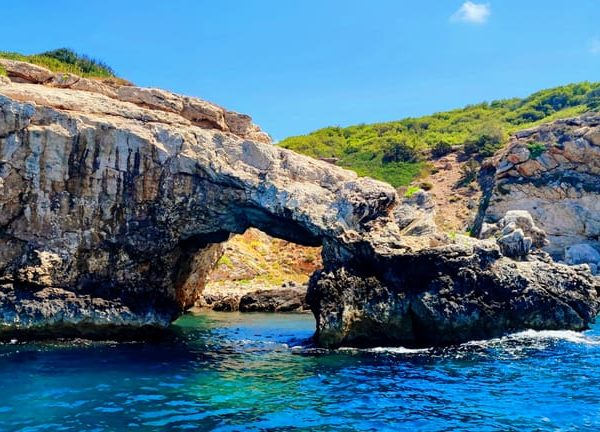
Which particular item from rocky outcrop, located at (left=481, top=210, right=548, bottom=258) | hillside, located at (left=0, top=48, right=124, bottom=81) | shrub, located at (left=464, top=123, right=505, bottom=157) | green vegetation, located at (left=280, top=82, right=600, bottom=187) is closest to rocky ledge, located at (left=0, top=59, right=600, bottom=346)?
rocky outcrop, located at (left=481, top=210, right=548, bottom=258)

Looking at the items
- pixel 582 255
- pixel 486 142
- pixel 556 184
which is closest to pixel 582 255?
pixel 582 255

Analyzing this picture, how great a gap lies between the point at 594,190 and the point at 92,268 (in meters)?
44.8

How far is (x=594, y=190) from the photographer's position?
168 feet

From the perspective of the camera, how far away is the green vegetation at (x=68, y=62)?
32375 mm

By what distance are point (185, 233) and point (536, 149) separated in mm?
40972

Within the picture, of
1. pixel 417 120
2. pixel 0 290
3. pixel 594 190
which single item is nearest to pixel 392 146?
pixel 417 120

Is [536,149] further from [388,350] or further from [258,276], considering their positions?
[388,350]

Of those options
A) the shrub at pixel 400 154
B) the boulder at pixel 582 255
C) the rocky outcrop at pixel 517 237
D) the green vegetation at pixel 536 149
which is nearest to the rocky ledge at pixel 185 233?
the rocky outcrop at pixel 517 237

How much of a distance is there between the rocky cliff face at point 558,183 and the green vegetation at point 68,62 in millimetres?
35937

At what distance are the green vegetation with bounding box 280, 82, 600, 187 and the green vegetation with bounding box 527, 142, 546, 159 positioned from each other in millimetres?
20829

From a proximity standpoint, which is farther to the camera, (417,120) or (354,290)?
(417,120)

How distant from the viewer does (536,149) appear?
178 feet

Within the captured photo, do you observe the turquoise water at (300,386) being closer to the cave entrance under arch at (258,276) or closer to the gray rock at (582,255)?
the cave entrance under arch at (258,276)

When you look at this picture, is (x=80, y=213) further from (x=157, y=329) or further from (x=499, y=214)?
(x=499, y=214)
